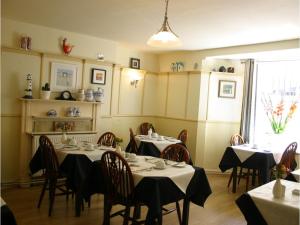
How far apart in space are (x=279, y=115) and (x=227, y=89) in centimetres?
115

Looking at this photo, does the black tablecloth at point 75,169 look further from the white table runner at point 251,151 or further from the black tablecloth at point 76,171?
the white table runner at point 251,151

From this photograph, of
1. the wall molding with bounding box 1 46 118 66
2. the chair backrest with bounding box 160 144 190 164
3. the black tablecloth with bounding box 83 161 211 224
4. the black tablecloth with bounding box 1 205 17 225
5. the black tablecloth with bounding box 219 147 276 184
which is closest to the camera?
the black tablecloth with bounding box 1 205 17 225

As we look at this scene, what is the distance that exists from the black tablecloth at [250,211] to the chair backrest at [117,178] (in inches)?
39.3

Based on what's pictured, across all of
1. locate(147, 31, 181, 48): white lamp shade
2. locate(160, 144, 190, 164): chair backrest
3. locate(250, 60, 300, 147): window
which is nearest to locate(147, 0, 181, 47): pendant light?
locate(147, 31, 181, 48): white lamp shade

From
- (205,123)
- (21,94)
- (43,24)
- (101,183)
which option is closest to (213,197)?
(205,123)

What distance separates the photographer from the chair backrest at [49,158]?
11.8 feet

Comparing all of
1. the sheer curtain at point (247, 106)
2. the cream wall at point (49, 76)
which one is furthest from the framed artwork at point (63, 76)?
the sheer curtain at point (247, 106)

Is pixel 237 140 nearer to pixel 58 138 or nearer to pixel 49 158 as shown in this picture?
pixel 58 138

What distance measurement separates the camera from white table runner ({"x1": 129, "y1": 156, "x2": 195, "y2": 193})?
2743mm

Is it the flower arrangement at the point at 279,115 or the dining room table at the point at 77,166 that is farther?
the flower arrangement at the point at 279,115

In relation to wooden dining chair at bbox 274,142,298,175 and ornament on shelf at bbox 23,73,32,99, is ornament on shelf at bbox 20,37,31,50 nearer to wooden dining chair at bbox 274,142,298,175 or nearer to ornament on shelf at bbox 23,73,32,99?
ornament on shelf at bbox 23,73,32,99

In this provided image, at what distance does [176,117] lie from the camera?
6516mm

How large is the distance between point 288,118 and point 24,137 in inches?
186

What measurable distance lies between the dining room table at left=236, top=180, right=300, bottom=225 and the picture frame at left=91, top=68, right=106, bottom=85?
3.81 meters
